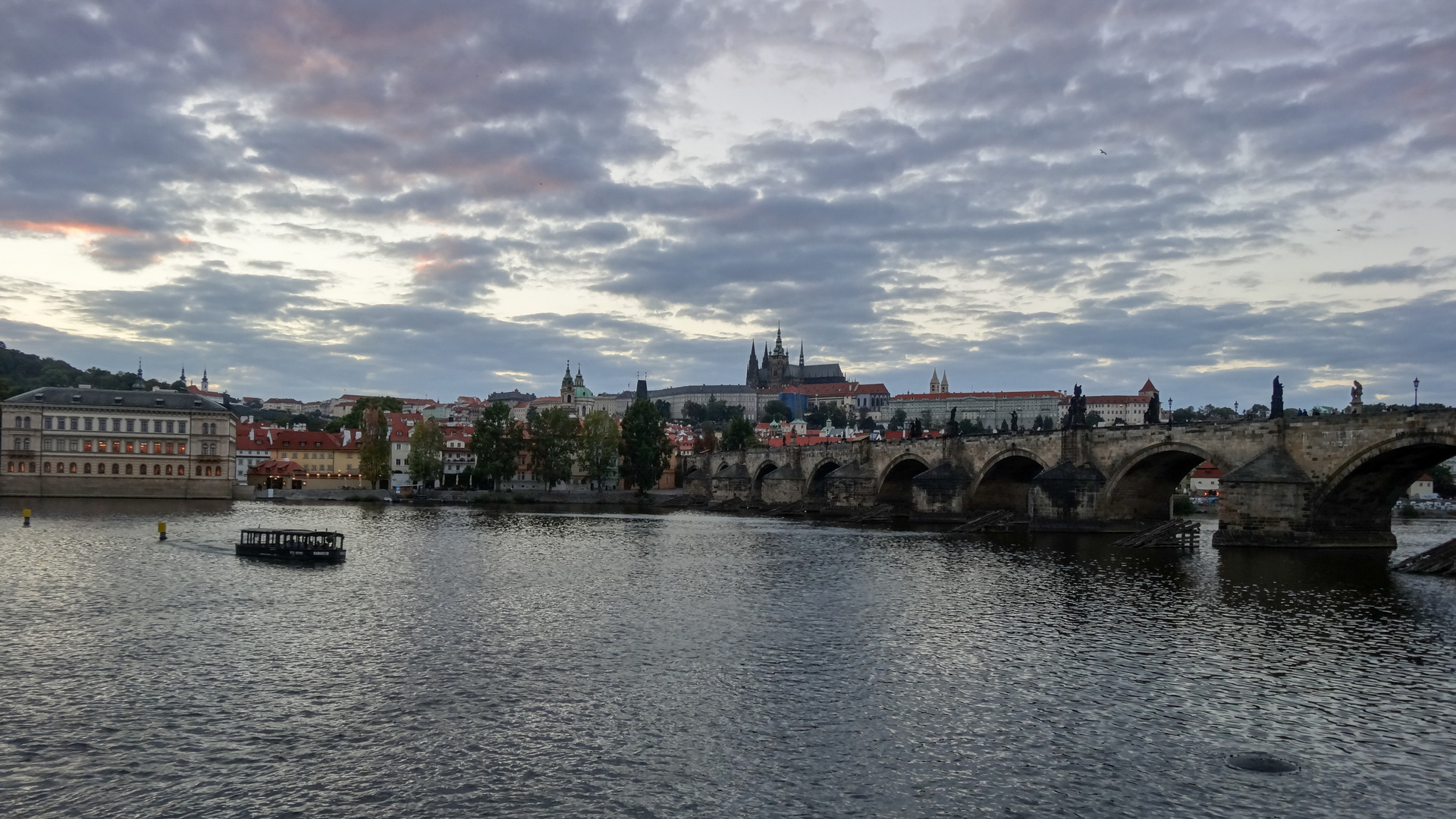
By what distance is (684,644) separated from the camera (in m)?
23.7

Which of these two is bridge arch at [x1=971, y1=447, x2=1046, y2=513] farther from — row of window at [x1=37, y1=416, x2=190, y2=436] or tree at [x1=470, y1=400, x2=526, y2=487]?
row of window at [x1=37, y1=416, x2=190, y2=436]

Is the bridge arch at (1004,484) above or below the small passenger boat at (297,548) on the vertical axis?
above

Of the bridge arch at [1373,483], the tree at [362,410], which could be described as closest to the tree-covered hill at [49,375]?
→ the tree at [362,410]

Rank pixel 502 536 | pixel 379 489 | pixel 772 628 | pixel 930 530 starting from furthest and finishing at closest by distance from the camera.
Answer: pixel 379 489, pixel 930 530, pixel 502 536, pixel 772 628

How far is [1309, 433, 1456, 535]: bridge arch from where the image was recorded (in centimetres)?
4052

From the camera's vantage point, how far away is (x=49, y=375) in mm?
155500

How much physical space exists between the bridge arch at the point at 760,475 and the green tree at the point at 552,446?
19587 mm

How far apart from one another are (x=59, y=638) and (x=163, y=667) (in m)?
4.85

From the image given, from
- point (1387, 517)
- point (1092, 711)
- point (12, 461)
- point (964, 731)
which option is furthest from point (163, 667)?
point (12, 461)

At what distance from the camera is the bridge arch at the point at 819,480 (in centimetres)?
9750

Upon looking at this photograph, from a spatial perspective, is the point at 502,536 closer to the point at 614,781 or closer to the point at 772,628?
the point at 772,628

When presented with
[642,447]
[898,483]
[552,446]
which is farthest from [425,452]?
[898,483]

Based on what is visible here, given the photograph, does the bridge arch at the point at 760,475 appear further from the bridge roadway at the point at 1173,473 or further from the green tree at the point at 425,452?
the green tree at the point at 425,452

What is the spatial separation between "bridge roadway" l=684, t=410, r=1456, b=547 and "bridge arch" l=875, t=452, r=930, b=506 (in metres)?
0.11
